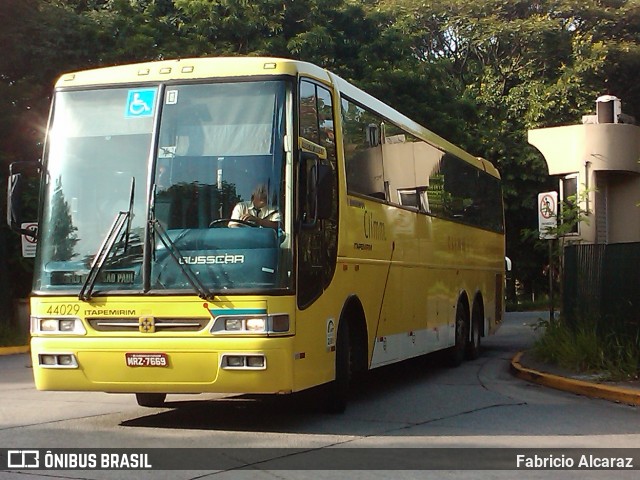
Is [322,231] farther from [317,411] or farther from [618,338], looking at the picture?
[618,338]

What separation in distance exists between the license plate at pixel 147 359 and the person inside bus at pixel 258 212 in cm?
138

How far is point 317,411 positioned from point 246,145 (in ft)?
10.6

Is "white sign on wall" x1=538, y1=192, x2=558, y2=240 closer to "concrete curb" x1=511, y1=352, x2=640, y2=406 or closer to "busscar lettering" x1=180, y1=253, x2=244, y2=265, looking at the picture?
"concrete curb" x1=511, y1=352, x2=640, y2=406

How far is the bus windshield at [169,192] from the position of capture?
931 centimetres

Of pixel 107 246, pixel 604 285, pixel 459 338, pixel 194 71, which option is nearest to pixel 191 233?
pixel 107 246

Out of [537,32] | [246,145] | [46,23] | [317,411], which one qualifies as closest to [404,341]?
[317,411]

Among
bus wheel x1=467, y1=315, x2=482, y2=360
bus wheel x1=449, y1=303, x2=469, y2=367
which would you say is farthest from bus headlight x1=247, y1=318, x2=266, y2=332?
bus wheel x1=467, y1=315, x2=482, y2=360

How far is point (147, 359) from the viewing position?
933 cm

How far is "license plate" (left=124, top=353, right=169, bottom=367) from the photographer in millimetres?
9281

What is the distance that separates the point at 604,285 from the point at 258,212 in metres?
7.53

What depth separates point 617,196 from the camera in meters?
22.9

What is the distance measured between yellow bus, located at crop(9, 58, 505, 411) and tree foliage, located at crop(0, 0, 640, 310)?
44.0ft

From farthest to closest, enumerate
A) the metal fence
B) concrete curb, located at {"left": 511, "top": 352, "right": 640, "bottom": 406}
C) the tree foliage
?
the tree foliage
the metal fence
concrete curb, located at {"left": 511, "top": 352, "right": 640, "bottom": 406}

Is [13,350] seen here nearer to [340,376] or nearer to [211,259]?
[340,376]
